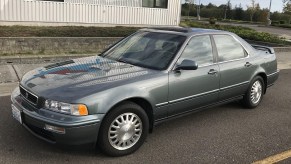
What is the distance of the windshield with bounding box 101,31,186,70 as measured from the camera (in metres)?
4.54

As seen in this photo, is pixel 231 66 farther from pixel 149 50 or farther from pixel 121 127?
pixel 121 127

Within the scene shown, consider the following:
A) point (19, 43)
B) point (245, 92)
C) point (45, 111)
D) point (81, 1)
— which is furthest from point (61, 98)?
point (81, 1)

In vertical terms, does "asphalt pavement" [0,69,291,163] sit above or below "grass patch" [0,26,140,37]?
below

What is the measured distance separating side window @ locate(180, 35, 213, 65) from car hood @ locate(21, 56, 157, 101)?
722 millimetres

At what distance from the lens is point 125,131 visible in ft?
12.8

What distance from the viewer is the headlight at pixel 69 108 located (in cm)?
349

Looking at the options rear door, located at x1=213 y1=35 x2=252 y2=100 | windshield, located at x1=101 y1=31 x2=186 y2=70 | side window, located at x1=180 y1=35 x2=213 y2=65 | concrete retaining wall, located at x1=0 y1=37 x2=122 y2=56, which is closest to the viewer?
windshield, located at x1=101 y1=31 x2=186 y2=70

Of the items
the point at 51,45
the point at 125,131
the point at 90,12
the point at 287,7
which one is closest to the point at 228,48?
the point at 125,131

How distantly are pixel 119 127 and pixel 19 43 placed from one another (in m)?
7.13

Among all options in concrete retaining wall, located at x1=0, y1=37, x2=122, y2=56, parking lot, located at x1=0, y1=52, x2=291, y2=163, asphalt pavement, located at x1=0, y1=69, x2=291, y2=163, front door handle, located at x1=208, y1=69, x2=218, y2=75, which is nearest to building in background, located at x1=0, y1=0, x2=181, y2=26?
concrete retaining wall, located at x1=0, y1=37, x2=122, y2=56

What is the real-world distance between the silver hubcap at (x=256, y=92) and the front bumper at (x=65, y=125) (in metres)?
3.38

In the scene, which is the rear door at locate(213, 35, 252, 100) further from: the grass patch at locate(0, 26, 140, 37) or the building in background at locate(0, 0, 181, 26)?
the building in background at locate(0, 0, 181, 26)

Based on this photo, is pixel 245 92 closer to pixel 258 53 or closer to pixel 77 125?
pixel 258 53

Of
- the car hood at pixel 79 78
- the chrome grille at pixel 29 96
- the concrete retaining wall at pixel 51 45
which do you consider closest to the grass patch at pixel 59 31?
Answer: the concrete retaining wall at pixel 51 45
